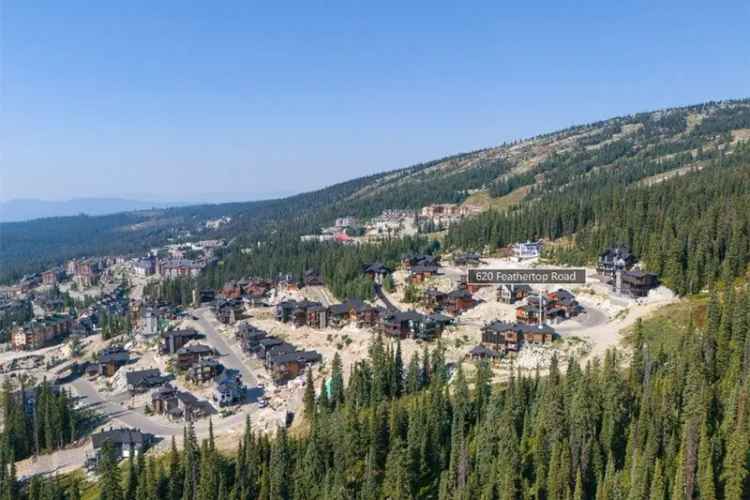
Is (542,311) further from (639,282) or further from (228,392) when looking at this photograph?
(228,392)

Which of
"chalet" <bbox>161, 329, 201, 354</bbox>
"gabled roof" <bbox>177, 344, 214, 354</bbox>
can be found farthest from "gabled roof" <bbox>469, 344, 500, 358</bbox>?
"chalet" <bbox>161, 329, 201, 354</bbox>

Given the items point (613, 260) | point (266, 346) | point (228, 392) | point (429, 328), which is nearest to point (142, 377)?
point (228, 392)

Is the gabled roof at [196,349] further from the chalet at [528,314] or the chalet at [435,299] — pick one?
the chalet at [528,314]

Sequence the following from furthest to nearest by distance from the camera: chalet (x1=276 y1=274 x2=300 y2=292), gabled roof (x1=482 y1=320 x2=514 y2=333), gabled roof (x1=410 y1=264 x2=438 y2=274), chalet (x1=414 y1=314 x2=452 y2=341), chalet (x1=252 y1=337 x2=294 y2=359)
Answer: chalet (x1=276 y1=274 x2=300 y2=292) → gabled roof (x1=410 y1=264 x2=438 y2=274) → chalet (x1=252 y1=337 x2=294 y2=359) → chalet (x1=414 y1=314 x2=452 y2=341) → gabled roof (x1=482 y1=320 x2=514 y2=333)

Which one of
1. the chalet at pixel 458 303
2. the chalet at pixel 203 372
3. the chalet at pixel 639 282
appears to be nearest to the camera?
the chalet at pixel 639 282

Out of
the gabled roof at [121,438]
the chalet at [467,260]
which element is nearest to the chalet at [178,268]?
the chalet at [467,260]

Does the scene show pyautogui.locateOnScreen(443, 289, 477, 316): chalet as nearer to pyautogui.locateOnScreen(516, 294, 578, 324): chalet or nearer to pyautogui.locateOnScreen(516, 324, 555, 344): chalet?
pyautogui.locateOnScreen(516, 294, 578, 324): chalet
